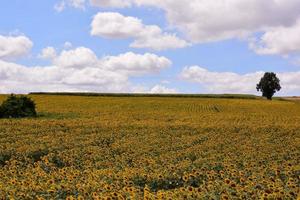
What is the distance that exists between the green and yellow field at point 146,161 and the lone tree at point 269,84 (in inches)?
3854

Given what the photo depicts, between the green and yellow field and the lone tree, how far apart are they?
97904 mm

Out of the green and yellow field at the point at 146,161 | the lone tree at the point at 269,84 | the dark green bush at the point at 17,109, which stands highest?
the lone tree at the point at 269,84

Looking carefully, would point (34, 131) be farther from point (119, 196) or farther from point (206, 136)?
point (119, 196)

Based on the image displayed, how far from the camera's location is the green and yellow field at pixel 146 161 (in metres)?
12.0

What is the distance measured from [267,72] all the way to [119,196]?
126 meters

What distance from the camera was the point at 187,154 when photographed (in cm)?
2155

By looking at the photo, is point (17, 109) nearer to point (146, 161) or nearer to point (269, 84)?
point (146, 161)

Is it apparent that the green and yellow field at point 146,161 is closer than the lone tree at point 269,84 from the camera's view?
Yes

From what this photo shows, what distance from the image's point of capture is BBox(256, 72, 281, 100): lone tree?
429 ft

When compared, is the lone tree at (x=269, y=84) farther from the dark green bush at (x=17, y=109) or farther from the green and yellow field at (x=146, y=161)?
the green and yellow field at (x=146, y=161)

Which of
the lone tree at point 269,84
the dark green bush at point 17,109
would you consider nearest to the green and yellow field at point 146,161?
the dark green bush at point 17,109

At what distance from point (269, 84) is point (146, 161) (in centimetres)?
11650

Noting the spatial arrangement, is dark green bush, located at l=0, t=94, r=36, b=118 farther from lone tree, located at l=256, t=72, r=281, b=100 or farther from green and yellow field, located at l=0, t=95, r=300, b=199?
lone tree, located at l=256, t=72, r=281, b=100

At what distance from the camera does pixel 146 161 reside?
18.8m
